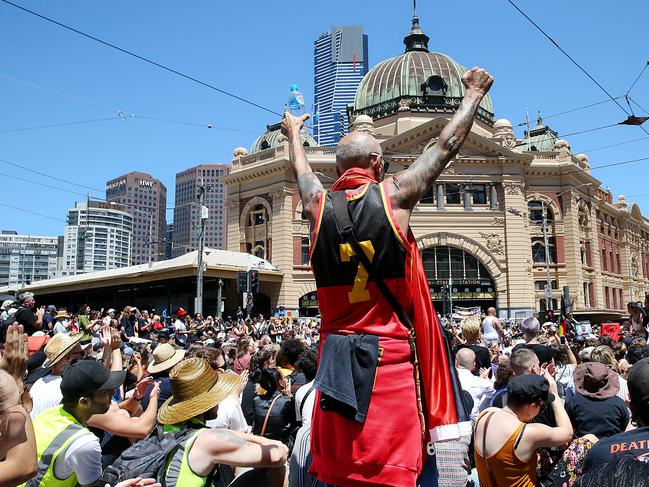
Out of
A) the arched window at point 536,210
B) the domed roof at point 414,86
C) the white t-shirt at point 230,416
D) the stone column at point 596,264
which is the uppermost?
the domed roof at point 414,86

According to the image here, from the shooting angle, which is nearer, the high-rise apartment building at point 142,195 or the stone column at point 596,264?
the stone column at point 596,264

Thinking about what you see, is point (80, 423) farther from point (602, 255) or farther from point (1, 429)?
point (602, 255)

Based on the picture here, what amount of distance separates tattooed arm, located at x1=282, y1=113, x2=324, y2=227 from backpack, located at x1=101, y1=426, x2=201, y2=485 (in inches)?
60.1

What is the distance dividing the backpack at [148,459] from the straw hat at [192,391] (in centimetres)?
9

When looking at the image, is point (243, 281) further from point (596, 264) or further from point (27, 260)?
point (27, 260)

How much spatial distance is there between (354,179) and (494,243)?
43.9m

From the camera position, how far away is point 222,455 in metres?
3.38

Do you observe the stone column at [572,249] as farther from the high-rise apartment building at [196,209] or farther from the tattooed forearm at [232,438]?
the high-rise apartment building at [196,209]

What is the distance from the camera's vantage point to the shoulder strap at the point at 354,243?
290 centimetres

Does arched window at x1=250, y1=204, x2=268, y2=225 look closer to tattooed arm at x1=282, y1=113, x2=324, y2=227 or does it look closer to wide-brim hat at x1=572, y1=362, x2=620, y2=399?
wide-brim hat at x1=572, y1=362, x2=620, y2=399

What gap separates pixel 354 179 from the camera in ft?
10.5

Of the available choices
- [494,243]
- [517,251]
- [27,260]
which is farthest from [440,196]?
[27,260]

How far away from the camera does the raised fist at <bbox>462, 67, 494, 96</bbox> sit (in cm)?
327

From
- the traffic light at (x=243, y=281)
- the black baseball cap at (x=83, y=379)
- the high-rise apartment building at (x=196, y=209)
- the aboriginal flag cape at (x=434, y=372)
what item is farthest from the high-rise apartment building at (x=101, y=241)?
the aboriginal flag cape at (x=434, y=372)
